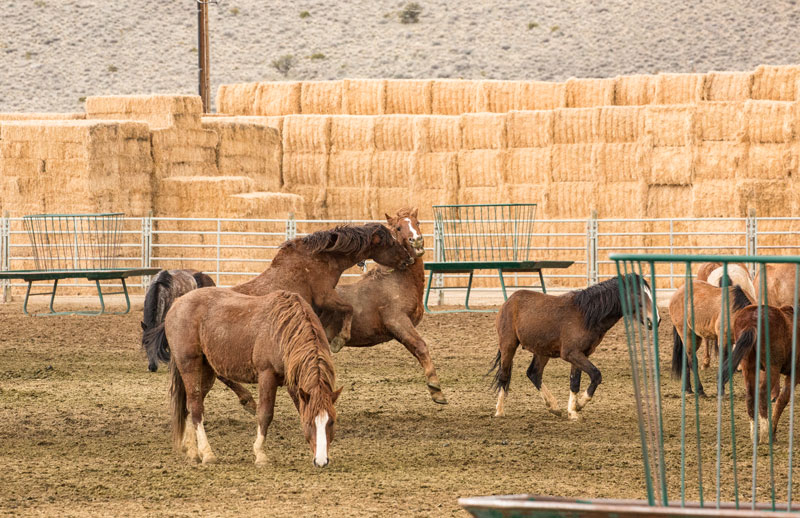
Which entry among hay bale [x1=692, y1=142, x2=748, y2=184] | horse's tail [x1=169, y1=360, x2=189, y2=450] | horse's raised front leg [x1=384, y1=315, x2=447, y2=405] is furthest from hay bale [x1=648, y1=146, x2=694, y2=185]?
horse's tail [x1=169, y1=360, x2=189, y2=450]

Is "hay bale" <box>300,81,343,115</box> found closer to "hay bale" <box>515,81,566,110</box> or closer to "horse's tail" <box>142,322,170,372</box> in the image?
"hay bale" <box>515,81,566,110</box>

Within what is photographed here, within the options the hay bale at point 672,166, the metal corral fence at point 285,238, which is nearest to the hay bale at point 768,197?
the metal corral fence at point 285,238

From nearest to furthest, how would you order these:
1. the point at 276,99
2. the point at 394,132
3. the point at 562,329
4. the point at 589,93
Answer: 1. the point at 562,329
2. the point at 394,132
3. the point at 589,93
4. the point at 276,99

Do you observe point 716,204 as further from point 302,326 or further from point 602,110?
point 302,326

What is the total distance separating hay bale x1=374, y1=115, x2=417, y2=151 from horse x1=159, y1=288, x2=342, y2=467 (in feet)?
48.3

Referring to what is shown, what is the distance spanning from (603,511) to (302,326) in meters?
3.25

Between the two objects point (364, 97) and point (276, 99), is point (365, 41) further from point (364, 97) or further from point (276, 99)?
point (364, 97)

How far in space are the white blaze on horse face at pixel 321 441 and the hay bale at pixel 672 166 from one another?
14.5 meters

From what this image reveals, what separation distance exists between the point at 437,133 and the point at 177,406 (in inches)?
590

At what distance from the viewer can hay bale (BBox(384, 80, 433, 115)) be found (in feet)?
77.3

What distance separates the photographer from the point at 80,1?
57094 mm

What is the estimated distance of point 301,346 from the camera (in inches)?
252

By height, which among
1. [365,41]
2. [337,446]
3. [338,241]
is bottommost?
[337,446]

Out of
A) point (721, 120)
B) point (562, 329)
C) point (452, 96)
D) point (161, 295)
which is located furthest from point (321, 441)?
point (452, 96)
